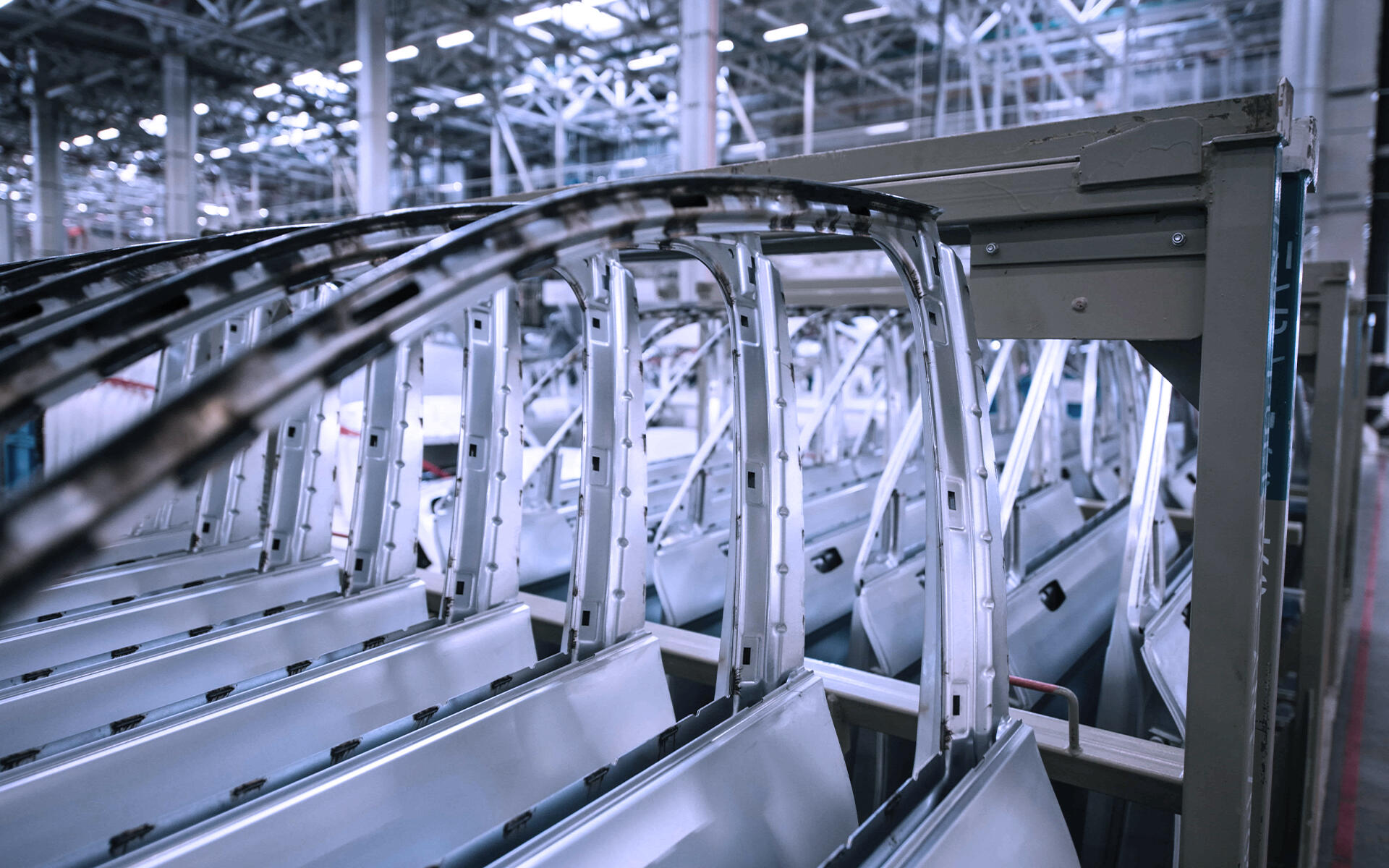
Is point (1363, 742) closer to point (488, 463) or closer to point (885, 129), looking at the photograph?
point (488, 463)

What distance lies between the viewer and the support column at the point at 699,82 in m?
8.92

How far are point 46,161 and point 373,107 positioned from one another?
946cm

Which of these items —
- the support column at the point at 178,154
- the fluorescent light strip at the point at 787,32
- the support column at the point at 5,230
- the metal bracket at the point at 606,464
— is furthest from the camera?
the support column at the point at 178,154

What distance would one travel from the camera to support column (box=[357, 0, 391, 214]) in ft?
36.4

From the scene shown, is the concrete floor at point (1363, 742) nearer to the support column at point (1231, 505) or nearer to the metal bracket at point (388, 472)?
the support column at point (1231, 505)

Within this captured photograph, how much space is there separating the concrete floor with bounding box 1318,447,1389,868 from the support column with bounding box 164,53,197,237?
15717mm

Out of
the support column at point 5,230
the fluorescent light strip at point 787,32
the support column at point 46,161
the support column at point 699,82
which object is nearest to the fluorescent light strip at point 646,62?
the fluorescent light strip at point 787,32

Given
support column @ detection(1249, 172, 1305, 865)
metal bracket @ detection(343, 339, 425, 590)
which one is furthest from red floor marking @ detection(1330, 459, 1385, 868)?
metal bracket @ detection(343, 339, 425, 590)

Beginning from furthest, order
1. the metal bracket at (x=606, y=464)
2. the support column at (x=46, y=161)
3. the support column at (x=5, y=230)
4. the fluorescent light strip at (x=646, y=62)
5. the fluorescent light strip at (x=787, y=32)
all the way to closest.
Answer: the support column at (x=46, y=161)
the fluorescent light strip at (x=646, y=62)
the fluorescent light strip at (x=787, y=32)
the support column at (x=5, y=230)
the metal bracket at (x=606, y=464)

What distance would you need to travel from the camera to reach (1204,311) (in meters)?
1.71

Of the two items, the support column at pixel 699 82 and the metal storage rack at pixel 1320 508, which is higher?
the support column at pixel 699 82

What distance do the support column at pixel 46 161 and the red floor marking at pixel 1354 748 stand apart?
1896 cm

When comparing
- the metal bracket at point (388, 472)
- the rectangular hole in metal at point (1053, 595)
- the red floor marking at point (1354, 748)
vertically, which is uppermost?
the metal bracket at point (388, 472)

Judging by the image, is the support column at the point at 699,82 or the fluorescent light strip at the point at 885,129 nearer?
the support column at the point at 699,82
